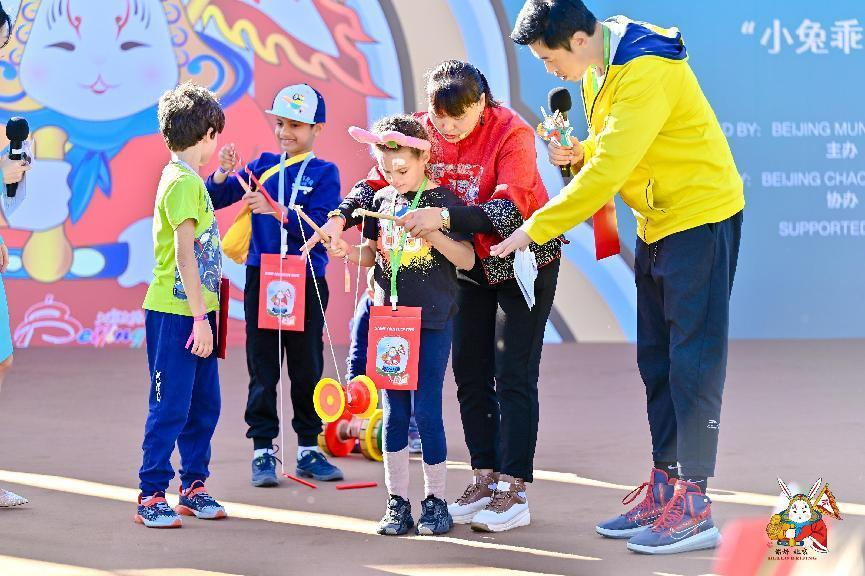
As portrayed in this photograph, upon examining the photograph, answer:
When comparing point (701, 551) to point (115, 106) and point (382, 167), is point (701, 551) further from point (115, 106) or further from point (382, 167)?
point (115, 106)

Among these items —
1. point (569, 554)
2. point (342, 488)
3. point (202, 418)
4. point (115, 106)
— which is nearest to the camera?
point (569, 554)

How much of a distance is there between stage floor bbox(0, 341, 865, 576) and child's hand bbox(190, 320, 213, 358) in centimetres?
55

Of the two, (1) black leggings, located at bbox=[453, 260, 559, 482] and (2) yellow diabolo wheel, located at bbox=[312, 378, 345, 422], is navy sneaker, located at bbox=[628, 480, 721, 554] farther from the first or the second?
(2) yellow diabolo wheel, located at bbox=[312, 378, 345, 422]

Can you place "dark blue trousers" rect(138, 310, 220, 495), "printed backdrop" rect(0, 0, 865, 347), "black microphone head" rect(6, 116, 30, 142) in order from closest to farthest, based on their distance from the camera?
"dark blue trousers" rect(138, 310, 220, 495), "black microphone head" rect(6, 116, 30, 142), "printed backdrop" rect(0, 0, 865, 347)

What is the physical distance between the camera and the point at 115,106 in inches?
350

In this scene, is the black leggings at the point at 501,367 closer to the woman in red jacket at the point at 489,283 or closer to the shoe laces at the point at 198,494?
the woman in red jacket at the point at 489,283

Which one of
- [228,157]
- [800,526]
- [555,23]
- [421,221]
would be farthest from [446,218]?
[800,526]

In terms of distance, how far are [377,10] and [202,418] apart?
17.5 feet

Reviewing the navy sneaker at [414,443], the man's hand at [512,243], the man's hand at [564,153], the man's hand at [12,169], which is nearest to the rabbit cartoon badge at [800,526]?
the man's hand at [512,243]

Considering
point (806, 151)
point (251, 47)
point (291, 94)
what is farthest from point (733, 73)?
point (291, 94)

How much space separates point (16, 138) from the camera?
439 cm

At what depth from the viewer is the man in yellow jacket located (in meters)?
3.62

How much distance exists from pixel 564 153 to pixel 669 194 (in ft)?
1.29

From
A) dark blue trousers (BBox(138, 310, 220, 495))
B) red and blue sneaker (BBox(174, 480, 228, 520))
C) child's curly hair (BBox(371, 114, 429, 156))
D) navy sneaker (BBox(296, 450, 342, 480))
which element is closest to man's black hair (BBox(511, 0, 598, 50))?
child's curly hair (BBox(371, 114, 429, 156))
